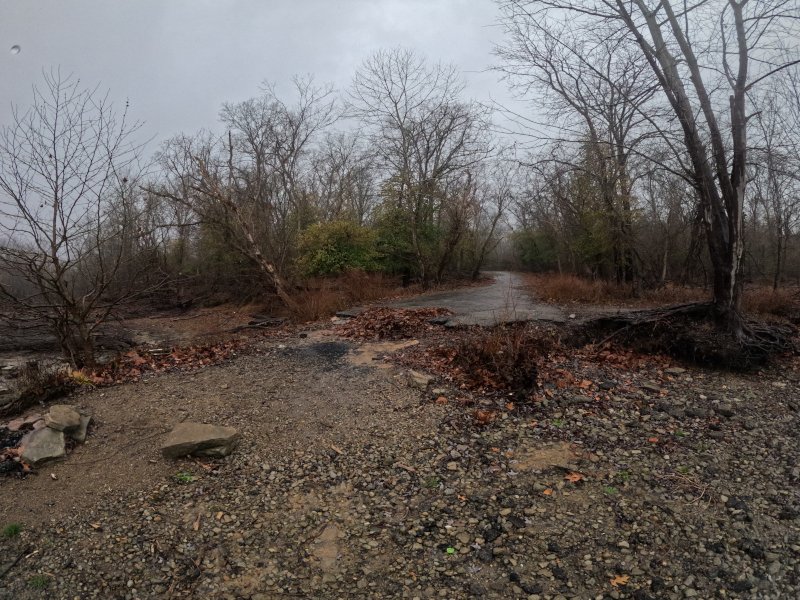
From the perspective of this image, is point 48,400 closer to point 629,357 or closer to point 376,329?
point 376,329

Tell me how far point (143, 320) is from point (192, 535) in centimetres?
1697

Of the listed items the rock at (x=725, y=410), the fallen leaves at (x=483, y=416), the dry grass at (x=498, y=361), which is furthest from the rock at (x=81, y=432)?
the rock at (x=725, y=410)

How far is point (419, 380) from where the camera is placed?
5633 millimetres

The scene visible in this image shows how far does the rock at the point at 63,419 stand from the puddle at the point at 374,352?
327 cm

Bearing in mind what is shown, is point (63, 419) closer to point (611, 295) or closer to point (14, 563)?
point (14, 563)

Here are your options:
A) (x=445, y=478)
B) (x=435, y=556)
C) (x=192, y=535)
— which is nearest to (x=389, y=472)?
(x=445, y=478)

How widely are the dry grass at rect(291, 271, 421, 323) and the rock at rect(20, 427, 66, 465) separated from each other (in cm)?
718

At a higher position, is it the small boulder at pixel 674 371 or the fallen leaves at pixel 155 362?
the fallen leaves at pixel 155 362

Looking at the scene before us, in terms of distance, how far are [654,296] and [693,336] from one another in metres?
7.45

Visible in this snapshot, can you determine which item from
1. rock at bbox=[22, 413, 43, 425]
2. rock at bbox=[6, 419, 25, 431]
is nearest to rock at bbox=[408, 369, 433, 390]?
rock at bbox=[22, 413, 43, 425]

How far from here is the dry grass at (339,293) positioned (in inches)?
457

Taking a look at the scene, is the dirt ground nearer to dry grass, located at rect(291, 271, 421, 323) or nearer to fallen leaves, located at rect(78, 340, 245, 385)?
fallen leaves, located at rect(78, 340, 245, 385)

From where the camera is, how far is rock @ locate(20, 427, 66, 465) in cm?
392

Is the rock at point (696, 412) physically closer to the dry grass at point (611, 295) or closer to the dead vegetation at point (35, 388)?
the dead vegetation at point (35, 388)
